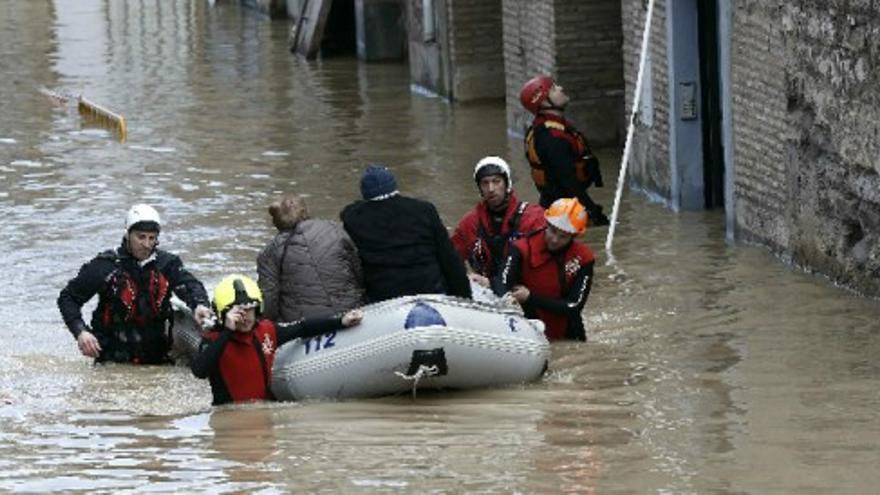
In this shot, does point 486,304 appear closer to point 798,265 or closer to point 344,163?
point 798,265

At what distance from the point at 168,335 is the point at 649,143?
743cm

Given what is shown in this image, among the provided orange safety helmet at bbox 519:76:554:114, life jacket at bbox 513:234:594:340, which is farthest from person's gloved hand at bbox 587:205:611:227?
life jacket at bbox 513:234:594:340

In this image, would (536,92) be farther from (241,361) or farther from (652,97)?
(241,361)

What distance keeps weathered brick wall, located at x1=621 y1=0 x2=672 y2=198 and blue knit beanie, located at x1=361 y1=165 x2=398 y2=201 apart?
23.0 ft

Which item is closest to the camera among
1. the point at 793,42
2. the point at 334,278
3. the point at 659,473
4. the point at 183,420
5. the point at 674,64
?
the point at 659,473

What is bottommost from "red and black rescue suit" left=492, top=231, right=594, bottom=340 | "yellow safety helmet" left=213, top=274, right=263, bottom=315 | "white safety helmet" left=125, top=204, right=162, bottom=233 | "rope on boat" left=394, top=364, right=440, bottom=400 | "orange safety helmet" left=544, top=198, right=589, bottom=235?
"rope on boat" left=394, top=364, right=440, bottom=400

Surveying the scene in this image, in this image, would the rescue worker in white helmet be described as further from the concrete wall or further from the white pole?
the concrete wall

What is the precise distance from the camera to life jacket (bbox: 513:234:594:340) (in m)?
14.2

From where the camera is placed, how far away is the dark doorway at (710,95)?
2000 cm

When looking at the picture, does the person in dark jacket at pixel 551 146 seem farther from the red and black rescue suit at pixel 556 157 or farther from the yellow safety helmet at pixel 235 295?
the yellow safety helmet at pixel 235 295

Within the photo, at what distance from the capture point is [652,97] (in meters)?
20.8

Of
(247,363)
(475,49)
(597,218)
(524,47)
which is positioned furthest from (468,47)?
(247,363)

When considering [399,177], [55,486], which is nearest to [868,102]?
[55,486]

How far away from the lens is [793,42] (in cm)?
1706
